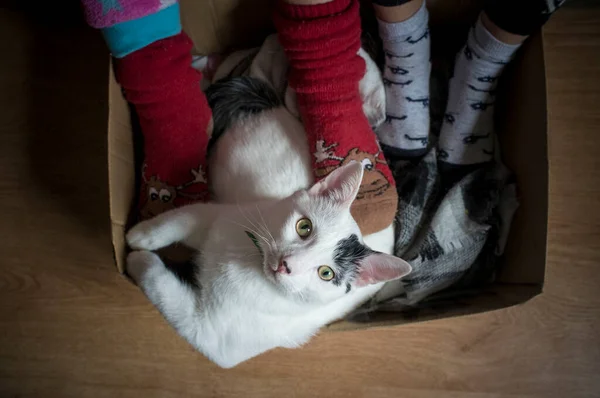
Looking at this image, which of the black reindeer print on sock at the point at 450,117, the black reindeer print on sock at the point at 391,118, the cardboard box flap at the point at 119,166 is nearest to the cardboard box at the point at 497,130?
the cardboard box flap at the point at 119,166

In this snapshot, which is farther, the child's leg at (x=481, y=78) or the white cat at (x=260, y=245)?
the child's leg at (x=481, y=78)

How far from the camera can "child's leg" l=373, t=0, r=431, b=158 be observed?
2.76 feet

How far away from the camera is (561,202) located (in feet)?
3.31

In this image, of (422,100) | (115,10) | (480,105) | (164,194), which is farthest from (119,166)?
(480,105)

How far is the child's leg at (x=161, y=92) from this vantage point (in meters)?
0.74

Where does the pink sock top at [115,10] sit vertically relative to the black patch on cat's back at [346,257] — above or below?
above

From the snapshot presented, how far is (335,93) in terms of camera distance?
84cm

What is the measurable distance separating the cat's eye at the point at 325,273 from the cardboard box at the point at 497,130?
0.18 meters

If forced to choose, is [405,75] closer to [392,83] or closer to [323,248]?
[392,83]

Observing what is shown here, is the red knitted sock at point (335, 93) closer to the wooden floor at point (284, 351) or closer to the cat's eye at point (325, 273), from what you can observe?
the cat's eye at point (325, 273)

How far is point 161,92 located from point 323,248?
0.40 metres

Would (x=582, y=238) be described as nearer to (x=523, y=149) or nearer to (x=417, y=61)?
(x=523, y=149)

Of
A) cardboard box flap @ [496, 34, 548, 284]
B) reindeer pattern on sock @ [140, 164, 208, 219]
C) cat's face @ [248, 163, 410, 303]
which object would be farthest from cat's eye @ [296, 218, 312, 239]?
cardboard box flap @ [496, 34, 548, 284]

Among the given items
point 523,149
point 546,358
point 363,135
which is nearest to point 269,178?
point 363,135
